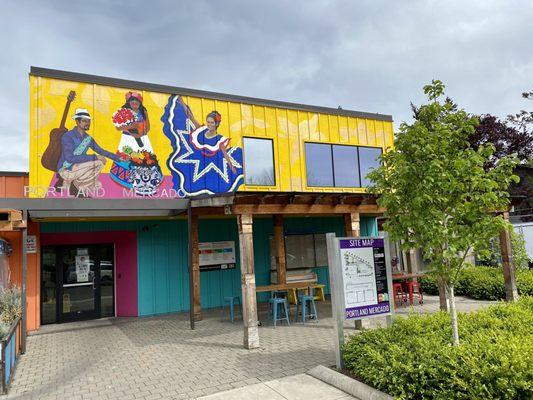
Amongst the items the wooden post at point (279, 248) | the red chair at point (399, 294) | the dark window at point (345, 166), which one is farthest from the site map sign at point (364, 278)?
the dark window at point (345, 166)

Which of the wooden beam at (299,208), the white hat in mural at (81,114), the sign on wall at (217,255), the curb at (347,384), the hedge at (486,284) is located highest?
the white hat in mural at (81,114)

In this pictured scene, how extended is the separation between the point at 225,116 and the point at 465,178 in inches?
333

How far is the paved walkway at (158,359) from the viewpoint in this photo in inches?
225

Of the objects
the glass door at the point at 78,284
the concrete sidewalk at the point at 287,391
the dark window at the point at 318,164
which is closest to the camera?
the concrete sidewalk at the point at 287,391

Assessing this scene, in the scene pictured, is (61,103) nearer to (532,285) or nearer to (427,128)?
(427,128)

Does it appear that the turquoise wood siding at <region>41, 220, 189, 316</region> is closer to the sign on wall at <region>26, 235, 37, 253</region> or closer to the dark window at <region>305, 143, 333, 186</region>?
the sign on wall at <region>26, 235, 37, 253</region>

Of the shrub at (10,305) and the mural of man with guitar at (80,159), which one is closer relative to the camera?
the shrub at (10,305)

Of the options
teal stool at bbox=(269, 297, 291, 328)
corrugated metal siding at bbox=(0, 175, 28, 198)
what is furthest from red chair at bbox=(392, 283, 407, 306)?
corrugated metal siding at bbox=(0, 175, 28, 198)

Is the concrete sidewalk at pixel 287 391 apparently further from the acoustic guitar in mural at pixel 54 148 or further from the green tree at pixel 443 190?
the acoustic guitar in mural at pixel 54 148

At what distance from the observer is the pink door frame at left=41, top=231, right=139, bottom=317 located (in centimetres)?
1141

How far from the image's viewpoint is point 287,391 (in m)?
5.27

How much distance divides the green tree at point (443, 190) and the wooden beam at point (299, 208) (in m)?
2.86

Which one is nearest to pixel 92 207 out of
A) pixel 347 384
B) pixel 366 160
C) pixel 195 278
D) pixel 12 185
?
pixel 12 185

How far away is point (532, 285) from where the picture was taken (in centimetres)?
1129
